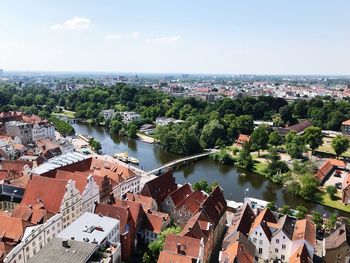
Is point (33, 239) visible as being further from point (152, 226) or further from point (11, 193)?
point (152, 226)

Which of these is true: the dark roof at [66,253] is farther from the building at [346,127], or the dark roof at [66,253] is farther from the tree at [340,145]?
the building at [346,127]

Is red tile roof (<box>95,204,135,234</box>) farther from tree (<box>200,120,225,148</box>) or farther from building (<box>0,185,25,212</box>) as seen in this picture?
tree (<box>200,120,225,148</box>)

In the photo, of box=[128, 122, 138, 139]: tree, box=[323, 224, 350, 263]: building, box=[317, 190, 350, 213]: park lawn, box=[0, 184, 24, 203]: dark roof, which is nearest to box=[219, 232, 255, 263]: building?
box=[323, 224, 350, 263]: building

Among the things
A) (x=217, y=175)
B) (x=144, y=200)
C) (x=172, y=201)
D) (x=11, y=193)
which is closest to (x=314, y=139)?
(x=217, y=175)

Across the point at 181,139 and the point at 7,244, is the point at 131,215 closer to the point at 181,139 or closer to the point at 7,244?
the point at 7,244

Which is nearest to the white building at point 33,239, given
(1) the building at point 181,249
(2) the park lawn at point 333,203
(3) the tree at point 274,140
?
(1) the building at point 181,249

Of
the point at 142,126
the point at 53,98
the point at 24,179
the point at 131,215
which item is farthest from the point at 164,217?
the point at 53,98

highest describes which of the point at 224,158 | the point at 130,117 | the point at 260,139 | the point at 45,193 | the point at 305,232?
the point at 45,193

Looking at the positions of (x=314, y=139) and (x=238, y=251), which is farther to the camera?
(x=314, y=139)
